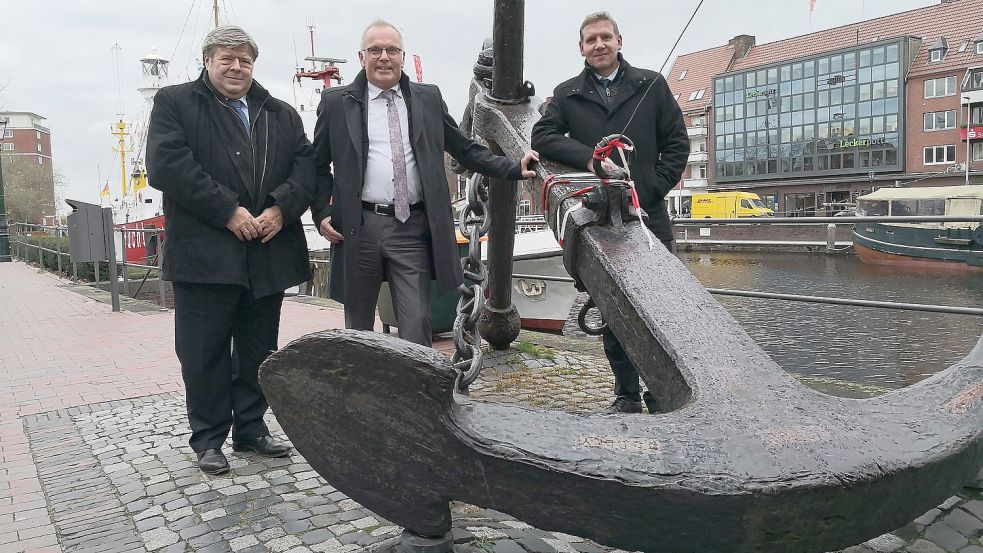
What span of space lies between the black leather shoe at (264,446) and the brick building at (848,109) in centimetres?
→ 3861

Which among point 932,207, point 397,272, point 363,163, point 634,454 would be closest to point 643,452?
point 634,454

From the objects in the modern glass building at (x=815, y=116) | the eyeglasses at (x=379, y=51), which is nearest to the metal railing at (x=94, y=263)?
the eyeglasses at (x=379, y=51)

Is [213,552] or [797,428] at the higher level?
[797,428]

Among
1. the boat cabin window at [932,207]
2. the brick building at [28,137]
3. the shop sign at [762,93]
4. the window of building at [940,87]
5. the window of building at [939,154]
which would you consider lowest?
the boat cabin window at [932,207]

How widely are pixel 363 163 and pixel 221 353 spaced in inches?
40.0

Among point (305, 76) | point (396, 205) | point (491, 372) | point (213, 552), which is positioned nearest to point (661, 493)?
point (213, 552)

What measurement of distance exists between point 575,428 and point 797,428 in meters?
0.42

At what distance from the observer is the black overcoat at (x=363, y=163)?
2.90 m

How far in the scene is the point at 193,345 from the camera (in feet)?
9.95

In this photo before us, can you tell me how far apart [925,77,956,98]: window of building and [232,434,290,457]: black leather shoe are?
44967 mm

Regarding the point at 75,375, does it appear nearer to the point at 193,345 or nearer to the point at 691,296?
the point at 193,345

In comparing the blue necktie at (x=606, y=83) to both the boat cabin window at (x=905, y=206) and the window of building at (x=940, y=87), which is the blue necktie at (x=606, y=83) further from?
the window of building at (x=940, y=87)

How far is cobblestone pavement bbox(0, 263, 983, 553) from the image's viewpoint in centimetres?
233

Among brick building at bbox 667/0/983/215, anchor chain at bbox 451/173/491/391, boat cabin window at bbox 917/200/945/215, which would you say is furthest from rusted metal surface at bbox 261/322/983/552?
brick building at bbox 667/0/983/215
